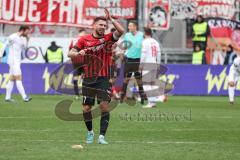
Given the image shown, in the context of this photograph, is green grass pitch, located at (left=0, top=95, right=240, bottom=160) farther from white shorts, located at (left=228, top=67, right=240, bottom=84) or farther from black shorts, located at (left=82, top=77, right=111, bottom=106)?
white shorts, located at (left=228, top=67, right=240, bottom=84)

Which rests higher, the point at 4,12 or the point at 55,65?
the point at 4,12

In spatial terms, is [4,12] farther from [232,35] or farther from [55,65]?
→ [232,35]

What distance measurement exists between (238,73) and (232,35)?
928cm

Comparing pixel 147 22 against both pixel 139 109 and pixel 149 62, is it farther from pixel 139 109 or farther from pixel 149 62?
pixel 139 109

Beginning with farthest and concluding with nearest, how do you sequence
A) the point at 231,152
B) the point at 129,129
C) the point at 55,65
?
1. the point at 55,65
2. the point at 129,129
3. the point at 231,152

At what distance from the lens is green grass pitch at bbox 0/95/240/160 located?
38.2 ft

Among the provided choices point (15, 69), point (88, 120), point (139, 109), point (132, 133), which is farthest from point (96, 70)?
point (15, 69)

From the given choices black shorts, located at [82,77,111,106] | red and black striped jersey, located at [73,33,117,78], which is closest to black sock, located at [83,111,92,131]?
black shorts, located at [82,77,111,106]

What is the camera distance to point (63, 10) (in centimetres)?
3161

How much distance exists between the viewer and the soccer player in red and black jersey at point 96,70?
1323cm

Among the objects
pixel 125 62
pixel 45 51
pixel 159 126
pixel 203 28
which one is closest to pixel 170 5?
pixel 203 28

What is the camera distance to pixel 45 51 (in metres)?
30.4

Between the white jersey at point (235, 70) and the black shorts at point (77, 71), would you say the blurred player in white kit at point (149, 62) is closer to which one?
the white jersey at point (235, 70)

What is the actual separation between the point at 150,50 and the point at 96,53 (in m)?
9.18
